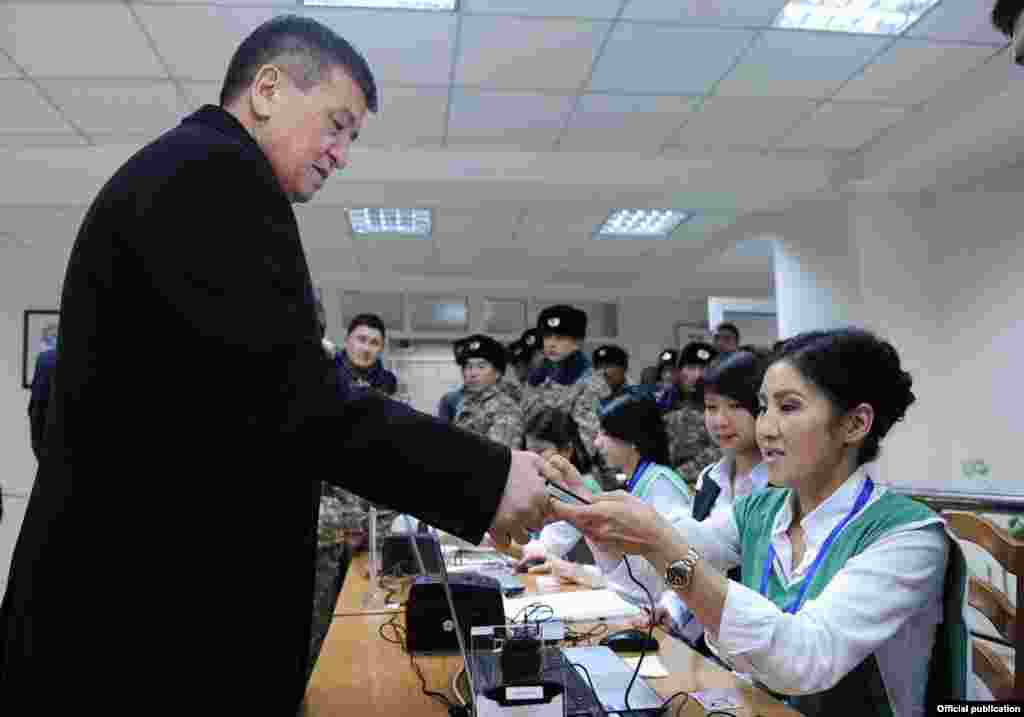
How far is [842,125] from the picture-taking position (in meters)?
4.32

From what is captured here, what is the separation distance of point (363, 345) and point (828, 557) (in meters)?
2.53

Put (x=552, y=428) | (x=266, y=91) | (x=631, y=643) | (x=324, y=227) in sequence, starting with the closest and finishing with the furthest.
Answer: (x=266, y=91) < (x=631, y=643) < (x=552, y=428) < (x=324, y=227)

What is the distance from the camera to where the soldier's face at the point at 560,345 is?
387 centimetres

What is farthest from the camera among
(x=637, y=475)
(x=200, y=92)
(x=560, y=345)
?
(x=560, y=345)

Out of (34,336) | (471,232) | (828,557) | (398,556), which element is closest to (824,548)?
(828,557)

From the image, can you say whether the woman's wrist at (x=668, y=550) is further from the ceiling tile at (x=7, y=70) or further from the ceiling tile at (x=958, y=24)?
the ceiling tile at (x=7, y=70)

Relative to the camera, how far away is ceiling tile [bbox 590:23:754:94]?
332 centimetres

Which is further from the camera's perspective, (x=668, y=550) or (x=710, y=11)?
(x=710, y=11)

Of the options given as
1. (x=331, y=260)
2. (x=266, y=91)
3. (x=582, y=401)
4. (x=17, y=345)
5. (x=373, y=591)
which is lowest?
(x=373, y=591)

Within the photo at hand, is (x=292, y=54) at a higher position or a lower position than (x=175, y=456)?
higher

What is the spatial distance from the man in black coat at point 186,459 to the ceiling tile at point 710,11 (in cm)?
273

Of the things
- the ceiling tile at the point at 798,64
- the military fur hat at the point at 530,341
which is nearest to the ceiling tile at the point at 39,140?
the military fur hat at the point at 530,341

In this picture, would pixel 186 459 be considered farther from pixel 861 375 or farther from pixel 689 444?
pixel 689 444

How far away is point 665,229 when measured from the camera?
21.5 feet
